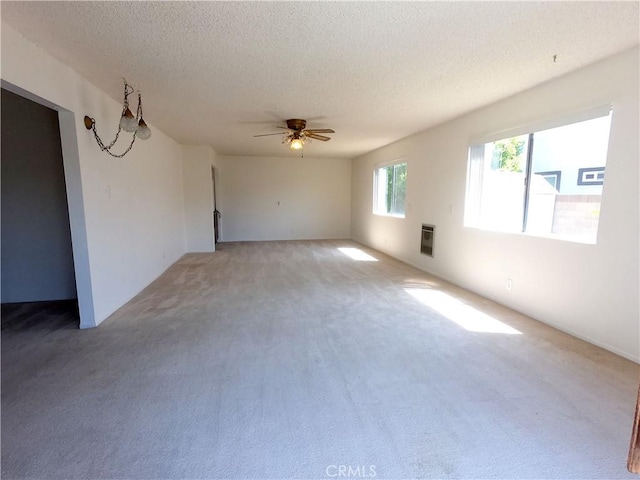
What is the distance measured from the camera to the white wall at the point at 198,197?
6680mm

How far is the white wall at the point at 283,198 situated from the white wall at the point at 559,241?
13.1 feet

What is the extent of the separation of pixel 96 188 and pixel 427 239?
4425 millimetres

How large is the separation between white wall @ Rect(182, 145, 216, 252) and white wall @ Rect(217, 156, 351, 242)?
1.43m

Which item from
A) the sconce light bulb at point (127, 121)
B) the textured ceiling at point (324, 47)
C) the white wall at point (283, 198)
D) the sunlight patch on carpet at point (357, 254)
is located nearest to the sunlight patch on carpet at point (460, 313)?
the sunlight patch on carpet at point (357, 254)

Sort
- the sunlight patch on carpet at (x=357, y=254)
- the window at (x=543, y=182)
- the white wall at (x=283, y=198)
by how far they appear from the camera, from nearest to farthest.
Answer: the window at (x=543, y=182), the sunlight patch on carpet at (x=357, y=254), the white wall at (x=283, y=198)

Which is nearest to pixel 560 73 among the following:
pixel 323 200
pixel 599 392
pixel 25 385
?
pixel 599 392

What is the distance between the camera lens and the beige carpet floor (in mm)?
1471

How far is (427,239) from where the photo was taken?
512cm

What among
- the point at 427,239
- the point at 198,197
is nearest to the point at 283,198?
the point at 198,197

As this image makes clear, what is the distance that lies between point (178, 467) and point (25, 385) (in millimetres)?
1398

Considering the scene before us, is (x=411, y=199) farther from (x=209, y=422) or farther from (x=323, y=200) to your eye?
(x=209, y=422)

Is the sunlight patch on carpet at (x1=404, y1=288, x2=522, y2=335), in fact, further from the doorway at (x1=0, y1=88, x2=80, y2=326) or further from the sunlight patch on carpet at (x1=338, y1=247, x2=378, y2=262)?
the doorway at (x1=0, y1=88, x2=80, y2=326)

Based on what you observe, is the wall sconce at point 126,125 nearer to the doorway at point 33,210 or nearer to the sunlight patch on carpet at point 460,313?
the doorway at point 33,210

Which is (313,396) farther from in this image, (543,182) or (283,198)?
(283,198)
